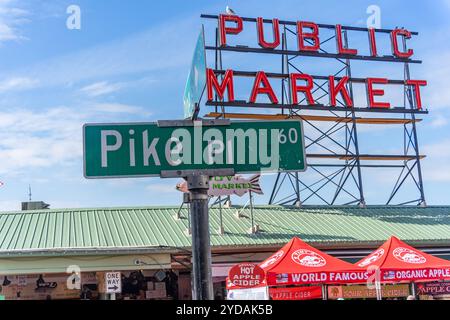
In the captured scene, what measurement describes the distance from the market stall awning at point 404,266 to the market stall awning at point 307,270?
21.4 inches

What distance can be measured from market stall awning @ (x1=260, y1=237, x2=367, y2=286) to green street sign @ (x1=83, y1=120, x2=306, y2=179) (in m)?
8.07

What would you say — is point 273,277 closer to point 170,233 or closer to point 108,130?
point 170,233

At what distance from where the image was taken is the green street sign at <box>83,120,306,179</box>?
3598mm

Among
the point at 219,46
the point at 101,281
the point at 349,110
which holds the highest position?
the point at 219,46

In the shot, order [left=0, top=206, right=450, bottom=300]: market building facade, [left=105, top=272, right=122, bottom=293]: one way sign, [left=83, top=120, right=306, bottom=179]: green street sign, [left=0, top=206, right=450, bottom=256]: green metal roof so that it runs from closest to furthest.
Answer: [left=83, top=120, right=306, bottom=179]: green street sign
[left=105, top=272, right=122, bottom=293]: one way sign
[left=0, top=206, right=450, bottom=300]: market building facade
[left=0, top=206, right=450, bottom=256]: green metal roof

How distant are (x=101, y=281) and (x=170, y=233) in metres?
2.44

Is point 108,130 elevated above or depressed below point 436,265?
above

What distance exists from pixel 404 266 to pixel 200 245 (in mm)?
10231

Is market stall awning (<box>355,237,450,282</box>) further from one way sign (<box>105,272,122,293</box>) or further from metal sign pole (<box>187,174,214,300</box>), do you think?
metal sign pole (<box>187,174,214,300</box>)

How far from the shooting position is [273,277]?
37.9ft

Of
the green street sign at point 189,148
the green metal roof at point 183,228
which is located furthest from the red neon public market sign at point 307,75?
the green street sign at point 189,148

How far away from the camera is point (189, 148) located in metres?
3.69

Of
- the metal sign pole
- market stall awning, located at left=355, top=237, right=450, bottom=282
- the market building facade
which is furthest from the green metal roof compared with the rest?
the metal sign pole
